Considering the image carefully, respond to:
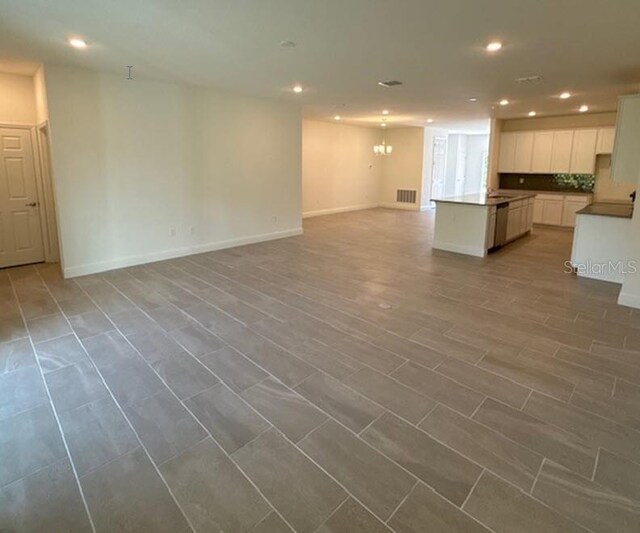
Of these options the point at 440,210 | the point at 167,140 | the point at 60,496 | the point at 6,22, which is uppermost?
the point at 6,22

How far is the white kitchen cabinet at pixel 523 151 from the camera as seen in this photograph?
9.40 meters

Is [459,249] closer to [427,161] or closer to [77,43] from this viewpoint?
[77,43]

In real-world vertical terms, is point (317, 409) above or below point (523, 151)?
below

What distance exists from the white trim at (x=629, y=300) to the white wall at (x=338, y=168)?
7.89 metres

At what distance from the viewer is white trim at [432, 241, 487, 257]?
6.57 m

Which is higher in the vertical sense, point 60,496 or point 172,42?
point 172,42

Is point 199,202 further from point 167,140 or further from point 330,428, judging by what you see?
point 330,428

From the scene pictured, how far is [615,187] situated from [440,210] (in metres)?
4.88

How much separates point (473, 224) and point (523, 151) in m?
4.38

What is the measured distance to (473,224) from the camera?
659cm

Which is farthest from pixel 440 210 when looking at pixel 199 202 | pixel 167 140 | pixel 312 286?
pixel 167 140

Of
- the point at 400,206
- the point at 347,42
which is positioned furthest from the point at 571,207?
the point at 347,42

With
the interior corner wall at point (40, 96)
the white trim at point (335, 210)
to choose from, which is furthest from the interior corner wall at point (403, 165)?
the interior corner wall at point (40, 96)

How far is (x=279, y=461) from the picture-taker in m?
2.05
